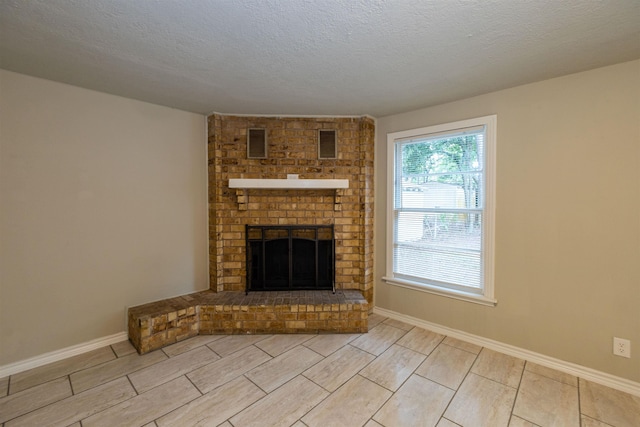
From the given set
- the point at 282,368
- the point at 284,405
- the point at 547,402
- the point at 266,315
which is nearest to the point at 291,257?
the point at 266,315

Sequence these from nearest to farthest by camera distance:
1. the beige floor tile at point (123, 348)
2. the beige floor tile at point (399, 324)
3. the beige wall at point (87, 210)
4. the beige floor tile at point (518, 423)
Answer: the beige floor tile at point (518, 423), the beige wall at point (87, 210), the beige floor tile at point (123, 348), the beige floor tile at point (399, 324)

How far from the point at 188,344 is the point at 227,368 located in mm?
620

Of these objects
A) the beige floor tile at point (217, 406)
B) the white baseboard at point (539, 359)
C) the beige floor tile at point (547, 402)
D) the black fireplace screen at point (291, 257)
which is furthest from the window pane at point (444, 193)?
the beige floor tile at point (217, 406)

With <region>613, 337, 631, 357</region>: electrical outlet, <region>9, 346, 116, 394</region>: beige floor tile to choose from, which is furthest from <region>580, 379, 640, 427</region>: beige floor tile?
<region>9, 346, 116, 394</region>: beige floor tile

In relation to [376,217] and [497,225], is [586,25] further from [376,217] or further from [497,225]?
[376,217]

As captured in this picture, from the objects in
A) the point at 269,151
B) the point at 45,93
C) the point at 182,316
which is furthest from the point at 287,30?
Answer: the point at 182,316

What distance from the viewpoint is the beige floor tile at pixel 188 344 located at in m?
2.42

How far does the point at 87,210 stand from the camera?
241cm

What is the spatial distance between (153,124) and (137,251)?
1.32 meters

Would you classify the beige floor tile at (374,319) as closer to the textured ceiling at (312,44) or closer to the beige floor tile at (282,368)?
the beige floor tile at (282,368)

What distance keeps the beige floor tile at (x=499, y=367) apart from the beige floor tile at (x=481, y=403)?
3.1 inches

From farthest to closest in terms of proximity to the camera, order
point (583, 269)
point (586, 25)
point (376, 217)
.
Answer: point (376, 217), point (583, 269), point (586, 25)

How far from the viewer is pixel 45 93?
2184 millimetres

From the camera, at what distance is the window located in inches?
98.8
